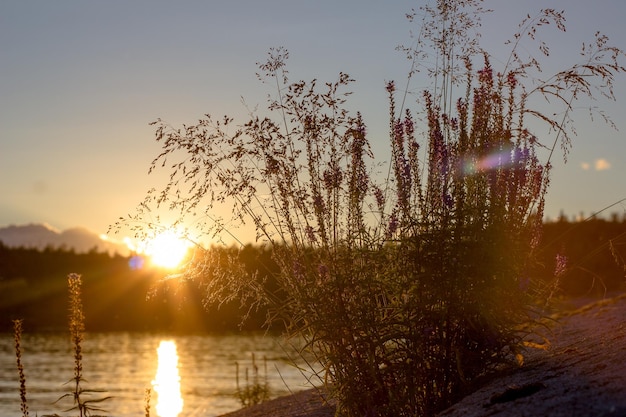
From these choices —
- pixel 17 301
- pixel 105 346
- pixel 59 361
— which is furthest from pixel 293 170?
pixel 17 301

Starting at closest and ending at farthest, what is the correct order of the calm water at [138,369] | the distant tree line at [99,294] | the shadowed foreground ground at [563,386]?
the shadowed foreground ground at [563,386] → the calm water at [138,369] → the distant tree line at [99,294]

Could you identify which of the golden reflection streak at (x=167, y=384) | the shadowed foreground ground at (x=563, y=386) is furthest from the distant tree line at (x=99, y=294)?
the shadowed foreground ground at (x=563, y=386)

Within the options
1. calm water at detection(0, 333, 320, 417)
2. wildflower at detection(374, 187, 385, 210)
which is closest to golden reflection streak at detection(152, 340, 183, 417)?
calm water at detection(0, 333, 320, 417)

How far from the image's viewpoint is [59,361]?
19.0 metres

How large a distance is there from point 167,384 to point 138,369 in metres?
2.53

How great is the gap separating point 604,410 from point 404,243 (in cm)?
198

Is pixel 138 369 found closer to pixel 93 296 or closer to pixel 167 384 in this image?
pixel 167 384

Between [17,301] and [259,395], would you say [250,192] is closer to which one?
[259,395]

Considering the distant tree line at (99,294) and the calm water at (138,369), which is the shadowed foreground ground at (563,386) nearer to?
the calm water at (138,369)

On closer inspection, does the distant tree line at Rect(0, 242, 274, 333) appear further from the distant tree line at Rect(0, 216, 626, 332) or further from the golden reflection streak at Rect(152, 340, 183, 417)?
the golden reflection streak at Rect(152, 340, 183, 417)

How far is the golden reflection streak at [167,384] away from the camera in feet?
41.5

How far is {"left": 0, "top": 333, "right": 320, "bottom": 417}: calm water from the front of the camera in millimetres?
13189

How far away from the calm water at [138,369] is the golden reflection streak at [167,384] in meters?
0.03

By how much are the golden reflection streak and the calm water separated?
0.03 metres
